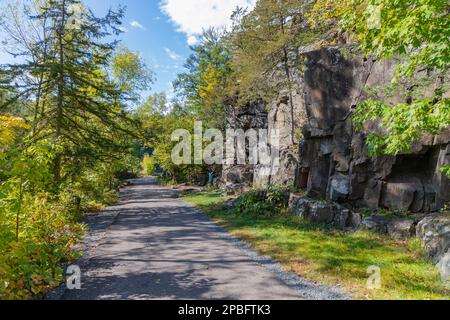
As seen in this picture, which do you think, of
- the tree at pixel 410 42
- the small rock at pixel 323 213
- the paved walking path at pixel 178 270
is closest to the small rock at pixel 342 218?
the small rock at pixel 323 213

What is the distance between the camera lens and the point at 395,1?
4578 millimetres

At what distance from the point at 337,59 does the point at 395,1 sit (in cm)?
788

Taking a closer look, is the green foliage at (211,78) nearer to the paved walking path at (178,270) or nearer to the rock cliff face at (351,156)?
the rock cliff face at (351,156)

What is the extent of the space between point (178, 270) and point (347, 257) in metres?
3.97

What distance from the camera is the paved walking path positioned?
5160 millimetres

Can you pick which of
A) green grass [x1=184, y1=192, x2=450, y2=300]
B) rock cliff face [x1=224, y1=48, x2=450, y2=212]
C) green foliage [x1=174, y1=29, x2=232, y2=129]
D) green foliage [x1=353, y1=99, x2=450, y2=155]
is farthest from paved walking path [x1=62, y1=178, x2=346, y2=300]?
green foliage [x1=174, y1=29, x2=232, y2=129]

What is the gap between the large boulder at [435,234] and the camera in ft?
22.0

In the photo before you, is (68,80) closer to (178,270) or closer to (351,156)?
(178,270)

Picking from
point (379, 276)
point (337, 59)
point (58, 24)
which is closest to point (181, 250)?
point (379, 276)

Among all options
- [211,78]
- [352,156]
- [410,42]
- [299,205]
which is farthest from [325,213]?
[211,78]

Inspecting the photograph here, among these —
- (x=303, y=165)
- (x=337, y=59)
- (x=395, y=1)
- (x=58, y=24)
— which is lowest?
(x=303, y=165)

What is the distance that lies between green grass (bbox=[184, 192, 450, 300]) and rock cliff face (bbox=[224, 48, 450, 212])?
1.74 meters

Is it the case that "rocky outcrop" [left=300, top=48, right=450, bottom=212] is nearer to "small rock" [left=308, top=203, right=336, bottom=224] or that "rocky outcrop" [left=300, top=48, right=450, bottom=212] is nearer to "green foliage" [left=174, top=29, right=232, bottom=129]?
"small rock" [left=308, top=203, right=336, bottom=224]
